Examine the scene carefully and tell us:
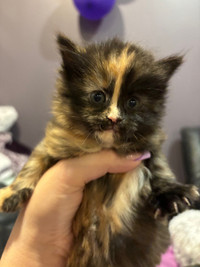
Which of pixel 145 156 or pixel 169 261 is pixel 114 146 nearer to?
pixel 145 156

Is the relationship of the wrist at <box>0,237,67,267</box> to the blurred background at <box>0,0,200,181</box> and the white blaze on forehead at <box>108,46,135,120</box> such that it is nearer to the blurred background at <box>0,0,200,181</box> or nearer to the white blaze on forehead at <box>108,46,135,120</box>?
the white blaze on forehead at <box>108,46,135,120</box>

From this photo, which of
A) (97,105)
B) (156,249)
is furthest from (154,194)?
(97,105)

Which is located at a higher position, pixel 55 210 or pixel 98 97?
pixel 98 97

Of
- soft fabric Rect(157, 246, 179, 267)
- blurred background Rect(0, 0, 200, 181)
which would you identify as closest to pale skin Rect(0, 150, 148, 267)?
soft fabric Rect(157, 246, 179, 267)

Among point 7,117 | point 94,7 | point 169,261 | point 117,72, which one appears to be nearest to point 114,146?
point 117,72

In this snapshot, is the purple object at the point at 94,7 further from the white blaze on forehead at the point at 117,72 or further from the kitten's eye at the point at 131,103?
the kitten's eye at the point at 131,103

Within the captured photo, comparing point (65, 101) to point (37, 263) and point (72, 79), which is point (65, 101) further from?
point (37, 263)
